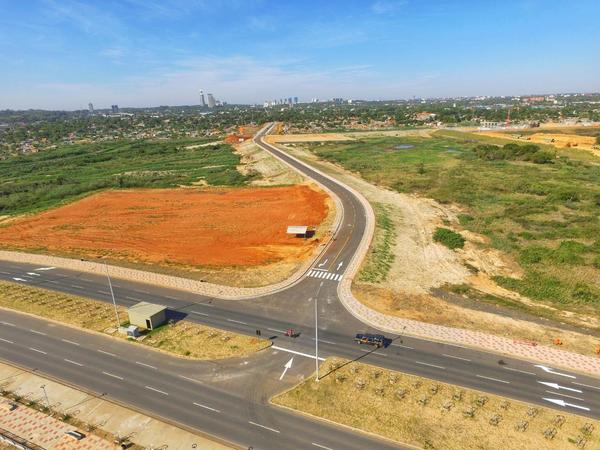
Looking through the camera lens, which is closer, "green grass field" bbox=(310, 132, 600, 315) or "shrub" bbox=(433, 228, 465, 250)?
"green grass field" bbox=(310, 132, 600, 315)

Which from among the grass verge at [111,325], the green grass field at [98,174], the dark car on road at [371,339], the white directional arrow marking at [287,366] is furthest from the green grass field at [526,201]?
the green grass field at [98,174]

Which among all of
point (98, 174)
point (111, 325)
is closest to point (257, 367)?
point (111, 325)

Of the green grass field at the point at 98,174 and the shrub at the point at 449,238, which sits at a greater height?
the green grass field at the point at 98,174

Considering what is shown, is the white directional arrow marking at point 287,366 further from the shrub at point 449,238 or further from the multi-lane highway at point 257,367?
the shrub at point 449,238

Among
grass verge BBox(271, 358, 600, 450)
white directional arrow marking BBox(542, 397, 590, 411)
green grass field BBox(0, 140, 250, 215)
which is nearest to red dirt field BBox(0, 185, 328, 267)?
green grass field BBox(0, 140, 250, 215)

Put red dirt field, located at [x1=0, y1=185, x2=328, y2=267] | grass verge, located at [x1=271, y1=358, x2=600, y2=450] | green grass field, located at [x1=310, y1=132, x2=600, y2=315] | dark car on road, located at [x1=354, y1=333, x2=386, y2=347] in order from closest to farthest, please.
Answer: grass verge, located at [x1=271, y1=358, x2=600, y2=450] < dark car on road, located at [x1=354, y1=333, x2=386, y2=347] < green grass field, located at [x1=310, y1=132, x2=600, y2=315] < red dirt field, located at [x1=0, y1=185, x2=328, y2=267]

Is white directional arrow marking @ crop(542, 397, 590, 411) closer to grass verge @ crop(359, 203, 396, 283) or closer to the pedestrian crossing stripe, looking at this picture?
grass verge @ crop(359, 203, 396, 283)

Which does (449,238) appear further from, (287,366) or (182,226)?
(182,226)
